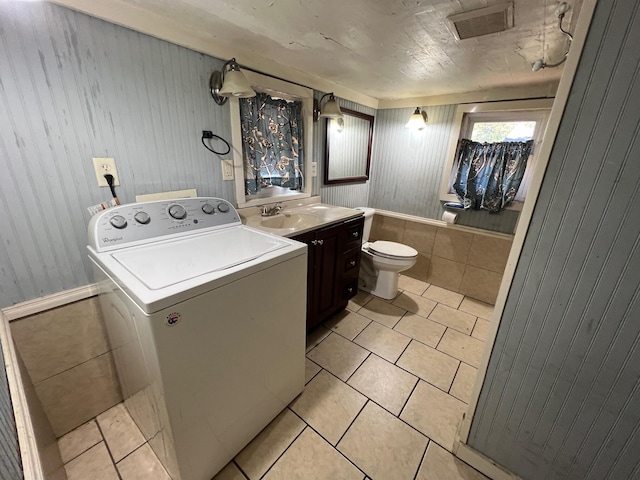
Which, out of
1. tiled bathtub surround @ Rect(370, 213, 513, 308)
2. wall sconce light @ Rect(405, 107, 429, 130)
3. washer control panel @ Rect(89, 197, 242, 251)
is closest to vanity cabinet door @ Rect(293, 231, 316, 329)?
washer control panel @ Rect(89, 197, 242, 251)

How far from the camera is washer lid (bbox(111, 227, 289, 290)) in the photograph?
873 millimetres

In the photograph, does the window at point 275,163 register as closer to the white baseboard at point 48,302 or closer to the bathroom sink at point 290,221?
the bathroom sink at point 290,221

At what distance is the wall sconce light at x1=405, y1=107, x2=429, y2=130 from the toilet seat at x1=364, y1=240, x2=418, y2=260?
1.16 metres

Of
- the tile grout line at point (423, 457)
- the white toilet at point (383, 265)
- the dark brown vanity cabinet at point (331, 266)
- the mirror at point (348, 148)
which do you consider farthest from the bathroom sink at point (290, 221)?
the tile grout line at point (423, 457)

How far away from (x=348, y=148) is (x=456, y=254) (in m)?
1.52

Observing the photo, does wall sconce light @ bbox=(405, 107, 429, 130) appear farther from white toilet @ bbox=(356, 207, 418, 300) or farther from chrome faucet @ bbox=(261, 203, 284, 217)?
chrome faucet @ bbox=(261, 203, 284, 217)

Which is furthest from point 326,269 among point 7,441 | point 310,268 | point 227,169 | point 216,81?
point 7,441

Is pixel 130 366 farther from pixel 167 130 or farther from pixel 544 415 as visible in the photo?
pixel 544 415

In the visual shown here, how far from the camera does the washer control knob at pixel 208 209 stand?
1.39 m

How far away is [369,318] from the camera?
219 cm

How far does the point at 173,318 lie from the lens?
0.78m

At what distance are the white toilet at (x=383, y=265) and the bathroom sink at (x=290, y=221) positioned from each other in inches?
29.0

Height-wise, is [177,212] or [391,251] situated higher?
[177,212]

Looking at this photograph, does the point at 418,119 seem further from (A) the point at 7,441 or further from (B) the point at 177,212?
(A) the point at 7,441
